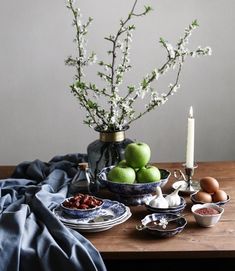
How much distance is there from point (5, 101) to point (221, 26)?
1.31m

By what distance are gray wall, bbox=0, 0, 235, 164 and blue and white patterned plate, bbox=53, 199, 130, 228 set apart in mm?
1398

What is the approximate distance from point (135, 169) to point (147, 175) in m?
0.06

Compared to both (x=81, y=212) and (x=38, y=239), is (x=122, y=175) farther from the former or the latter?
(x=38, y=239)

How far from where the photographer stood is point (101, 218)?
4.85ft

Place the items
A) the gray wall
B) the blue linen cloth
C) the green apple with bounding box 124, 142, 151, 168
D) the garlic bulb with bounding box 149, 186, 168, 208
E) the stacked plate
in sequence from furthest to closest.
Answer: the gray wall → the green apple with bounding box 124, 142, 151, 168 → the garlic bulb with bounding box 149, 186, 168, 208 → the stacked plate → the blue linen cloth

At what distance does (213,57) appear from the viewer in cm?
285

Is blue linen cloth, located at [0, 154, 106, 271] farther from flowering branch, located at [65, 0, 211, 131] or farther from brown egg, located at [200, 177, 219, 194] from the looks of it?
brown egg, located at [200, 177, 219, 194]

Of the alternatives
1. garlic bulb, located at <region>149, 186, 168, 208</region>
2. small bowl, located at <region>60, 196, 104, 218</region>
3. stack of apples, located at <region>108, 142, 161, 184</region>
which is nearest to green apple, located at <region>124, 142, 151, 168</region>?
Answer: stack of apples, located at <region>108, 142, 161, 184</region>

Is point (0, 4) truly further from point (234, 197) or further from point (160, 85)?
point (234, 197)

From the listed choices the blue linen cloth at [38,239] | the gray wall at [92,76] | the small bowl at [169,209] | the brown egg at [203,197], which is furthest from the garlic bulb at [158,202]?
the gray wall at [92,76]

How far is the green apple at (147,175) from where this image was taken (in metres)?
1.61

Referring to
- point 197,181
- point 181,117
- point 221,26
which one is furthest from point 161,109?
point 197,181

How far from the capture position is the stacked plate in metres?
1.43

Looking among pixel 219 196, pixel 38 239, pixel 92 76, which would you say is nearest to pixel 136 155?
pixel 219 196
